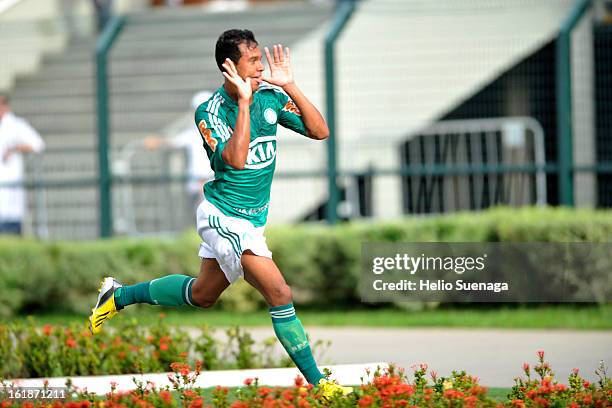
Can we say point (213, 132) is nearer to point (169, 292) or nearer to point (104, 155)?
point (169, 292)

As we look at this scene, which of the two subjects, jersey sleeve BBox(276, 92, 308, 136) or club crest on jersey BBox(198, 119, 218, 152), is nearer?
club crest on jersey BBox(198, 119, 218, 152)

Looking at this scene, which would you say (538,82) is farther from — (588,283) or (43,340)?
(43,340)

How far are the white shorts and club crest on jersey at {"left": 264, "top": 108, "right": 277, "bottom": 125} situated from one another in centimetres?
57

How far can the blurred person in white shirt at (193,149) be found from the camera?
1501 centimetres

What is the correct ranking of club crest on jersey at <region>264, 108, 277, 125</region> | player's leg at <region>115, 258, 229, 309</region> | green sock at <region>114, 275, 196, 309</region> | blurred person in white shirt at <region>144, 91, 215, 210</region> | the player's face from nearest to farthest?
the player's face
club crest on jersey at <region>264, 108, 277, 125</region>
player's leg at <region>115, 258, 229, 309</region>
green sock at <region>114, 275, 196, 309</region>
blurred person in white shirt at <region>144, 91, 215, 210</region>

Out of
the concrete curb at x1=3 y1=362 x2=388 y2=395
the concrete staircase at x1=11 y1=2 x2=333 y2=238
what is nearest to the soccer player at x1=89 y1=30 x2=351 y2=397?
the concrete curb at x1=3 y1=362 x2=388 y2=395

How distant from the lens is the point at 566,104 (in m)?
13.6

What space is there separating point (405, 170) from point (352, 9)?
1832 mm

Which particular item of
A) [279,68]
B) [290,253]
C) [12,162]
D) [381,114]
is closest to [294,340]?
[279,68]

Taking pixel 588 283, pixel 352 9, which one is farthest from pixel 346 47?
pixel 588 283

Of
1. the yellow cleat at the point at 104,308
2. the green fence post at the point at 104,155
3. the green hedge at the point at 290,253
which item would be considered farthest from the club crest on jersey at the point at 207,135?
the green fence post at the point at 104,155

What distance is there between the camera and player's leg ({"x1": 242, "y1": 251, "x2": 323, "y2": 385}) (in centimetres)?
733

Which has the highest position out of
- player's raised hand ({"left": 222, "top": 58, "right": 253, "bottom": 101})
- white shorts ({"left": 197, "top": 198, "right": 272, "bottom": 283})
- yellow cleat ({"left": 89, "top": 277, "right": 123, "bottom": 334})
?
player's raised hand ({"left": 222, "top": 58, "right": 253, "bottom": 101})

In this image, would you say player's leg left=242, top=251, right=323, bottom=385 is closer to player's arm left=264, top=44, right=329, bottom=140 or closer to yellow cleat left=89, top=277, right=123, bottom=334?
player's arm left=264, top=44, right=329, bottom=140
